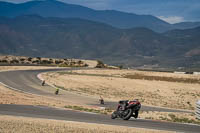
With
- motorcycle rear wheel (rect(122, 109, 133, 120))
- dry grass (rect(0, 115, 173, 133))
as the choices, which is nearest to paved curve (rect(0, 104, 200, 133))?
motorcycle rear wheel (rect(122, 109, 133, 120))

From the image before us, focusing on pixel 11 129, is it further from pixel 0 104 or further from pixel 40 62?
pixel 40 62

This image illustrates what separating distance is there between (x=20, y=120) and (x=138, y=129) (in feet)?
18.4

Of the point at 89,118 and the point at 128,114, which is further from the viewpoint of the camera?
the point at 89,118

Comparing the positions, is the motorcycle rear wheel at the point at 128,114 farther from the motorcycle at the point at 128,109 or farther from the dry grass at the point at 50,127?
the dry grass at the point at 50,127

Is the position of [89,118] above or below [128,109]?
below

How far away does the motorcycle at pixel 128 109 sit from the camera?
61.4 feet

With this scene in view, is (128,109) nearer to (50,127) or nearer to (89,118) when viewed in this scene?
(89,118)

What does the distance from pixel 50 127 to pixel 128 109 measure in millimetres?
5100

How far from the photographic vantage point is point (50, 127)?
15477 millimetres

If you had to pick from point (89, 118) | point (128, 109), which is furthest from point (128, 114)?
point (89, 118)

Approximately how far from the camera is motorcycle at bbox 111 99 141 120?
18.7m

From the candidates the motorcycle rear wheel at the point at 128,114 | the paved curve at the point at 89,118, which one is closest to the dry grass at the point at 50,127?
the paved curve at the point at 89,118

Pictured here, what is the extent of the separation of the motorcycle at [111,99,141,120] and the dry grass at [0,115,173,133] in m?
2.28

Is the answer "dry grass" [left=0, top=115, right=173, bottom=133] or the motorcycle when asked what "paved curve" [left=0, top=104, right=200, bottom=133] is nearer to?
the motorcycle
